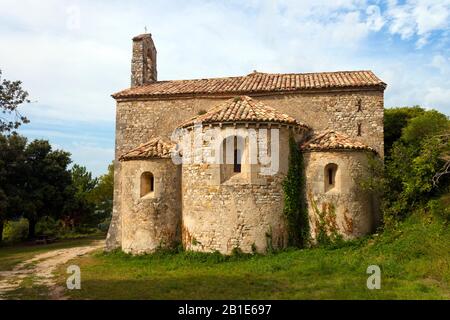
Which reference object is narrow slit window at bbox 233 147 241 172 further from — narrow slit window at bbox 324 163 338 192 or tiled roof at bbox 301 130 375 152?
narrow slit window at bbox 324 163 338 192

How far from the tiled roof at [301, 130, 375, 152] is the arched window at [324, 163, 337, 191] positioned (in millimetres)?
749

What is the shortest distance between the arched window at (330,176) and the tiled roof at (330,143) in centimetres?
75

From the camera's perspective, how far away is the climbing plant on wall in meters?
14.9

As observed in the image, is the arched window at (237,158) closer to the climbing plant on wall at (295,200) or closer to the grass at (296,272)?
the climbing plant on wall at (295,200)

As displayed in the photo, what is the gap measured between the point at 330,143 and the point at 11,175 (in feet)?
71.6

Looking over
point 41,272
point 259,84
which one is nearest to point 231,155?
point 259,84

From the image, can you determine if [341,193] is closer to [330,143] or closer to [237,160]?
[330,143]

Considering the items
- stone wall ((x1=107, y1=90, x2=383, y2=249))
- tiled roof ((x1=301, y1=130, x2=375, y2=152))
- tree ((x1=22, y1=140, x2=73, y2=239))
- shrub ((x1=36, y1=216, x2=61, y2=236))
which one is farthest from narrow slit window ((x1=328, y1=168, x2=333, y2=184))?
shrub ((x1=36, y1=216, x2=61, y2=236))

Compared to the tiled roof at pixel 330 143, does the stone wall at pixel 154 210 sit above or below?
below

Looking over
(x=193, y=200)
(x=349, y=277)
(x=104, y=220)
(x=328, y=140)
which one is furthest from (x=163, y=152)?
(x=104, y=220)

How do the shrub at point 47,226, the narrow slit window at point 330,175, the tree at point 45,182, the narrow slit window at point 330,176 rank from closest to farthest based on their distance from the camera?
1. the narrow slit window at point 330,176
2. the narrow slit window at point 330,175
3. the tree at point 45,182
4. the shrub at point 47,226

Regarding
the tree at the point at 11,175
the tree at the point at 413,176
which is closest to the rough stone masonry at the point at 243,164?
the tree at the point at 413,176

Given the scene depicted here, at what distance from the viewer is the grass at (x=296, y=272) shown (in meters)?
9.85

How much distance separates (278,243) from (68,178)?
66.5ft
